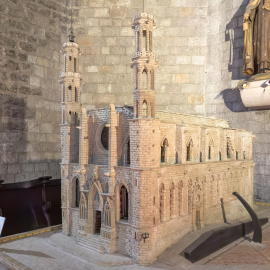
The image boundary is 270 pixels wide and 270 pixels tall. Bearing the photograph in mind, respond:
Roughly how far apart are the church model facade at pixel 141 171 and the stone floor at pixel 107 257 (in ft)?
1.68

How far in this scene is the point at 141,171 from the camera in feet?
38.2

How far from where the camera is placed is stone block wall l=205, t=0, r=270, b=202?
20422mm

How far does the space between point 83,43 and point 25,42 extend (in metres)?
5.09

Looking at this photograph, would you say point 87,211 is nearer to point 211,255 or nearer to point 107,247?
point 107,247

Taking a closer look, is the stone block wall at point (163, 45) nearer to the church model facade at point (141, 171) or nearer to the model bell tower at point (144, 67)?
the church model facade at point (141, 171)

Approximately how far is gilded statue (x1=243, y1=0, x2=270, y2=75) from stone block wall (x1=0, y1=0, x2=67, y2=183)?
12.7 meters

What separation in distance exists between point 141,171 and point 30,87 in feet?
38.6

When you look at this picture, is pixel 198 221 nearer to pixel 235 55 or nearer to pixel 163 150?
pixel 163 150

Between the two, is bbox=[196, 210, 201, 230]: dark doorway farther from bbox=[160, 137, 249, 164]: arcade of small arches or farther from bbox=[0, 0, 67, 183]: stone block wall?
bbox=[0, 0, 67, 183]: stone block wall

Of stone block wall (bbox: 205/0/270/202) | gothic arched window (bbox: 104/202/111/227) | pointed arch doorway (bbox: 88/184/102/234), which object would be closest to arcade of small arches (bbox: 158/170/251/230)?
gothic arched window (bbox: 104/202/111/227)

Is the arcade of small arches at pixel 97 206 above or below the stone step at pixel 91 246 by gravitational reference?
above

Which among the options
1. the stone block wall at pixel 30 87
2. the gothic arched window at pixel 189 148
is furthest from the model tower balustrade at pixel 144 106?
the stone block wall at pixel 30 87

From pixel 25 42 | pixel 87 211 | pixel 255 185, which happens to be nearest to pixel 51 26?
pixel 25 42

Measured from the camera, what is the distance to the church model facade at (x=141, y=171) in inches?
466
